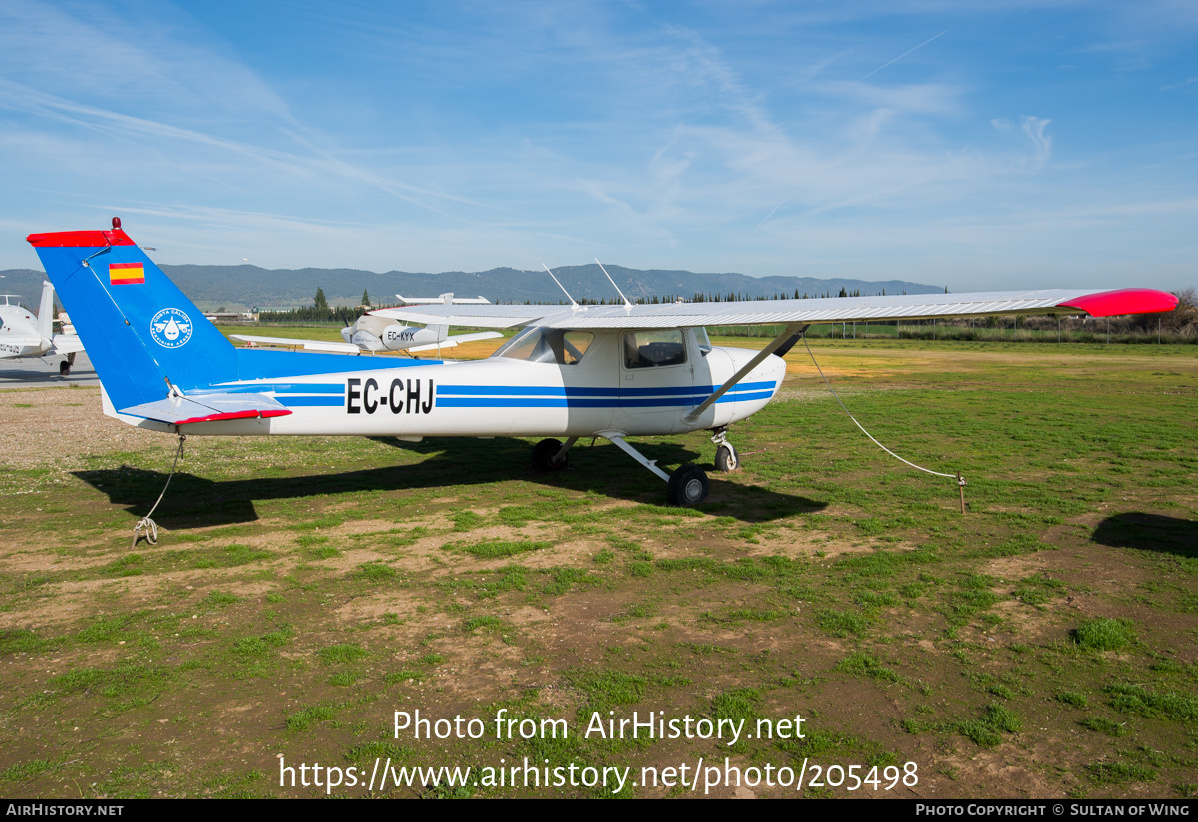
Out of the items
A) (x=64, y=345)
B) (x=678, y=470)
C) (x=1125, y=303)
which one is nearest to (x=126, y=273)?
(x=678, y=470)

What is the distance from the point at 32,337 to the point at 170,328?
23653 mm

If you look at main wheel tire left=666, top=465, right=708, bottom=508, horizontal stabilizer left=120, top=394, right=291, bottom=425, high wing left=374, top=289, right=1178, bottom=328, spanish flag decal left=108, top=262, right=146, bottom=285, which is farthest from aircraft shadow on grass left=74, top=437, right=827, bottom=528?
spanish flag decal left=108, top=262, right=146, bottom=285

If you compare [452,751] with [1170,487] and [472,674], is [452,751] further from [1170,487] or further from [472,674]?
[1170,487]

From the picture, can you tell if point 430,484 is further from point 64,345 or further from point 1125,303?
point 64,345

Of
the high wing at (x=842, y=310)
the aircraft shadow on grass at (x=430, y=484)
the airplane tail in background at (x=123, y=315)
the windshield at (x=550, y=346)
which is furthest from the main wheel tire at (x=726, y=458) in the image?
the airplane tail in background at (x=123, y=315)

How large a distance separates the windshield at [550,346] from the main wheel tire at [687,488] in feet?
6.22

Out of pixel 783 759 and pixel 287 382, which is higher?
pixel 287 382

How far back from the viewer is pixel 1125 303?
5055 mm

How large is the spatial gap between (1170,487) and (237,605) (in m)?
10.4

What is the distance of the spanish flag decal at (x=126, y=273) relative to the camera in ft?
22.3

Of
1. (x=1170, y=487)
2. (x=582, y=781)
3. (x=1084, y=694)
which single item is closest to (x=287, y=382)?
(x=582, y=781)
